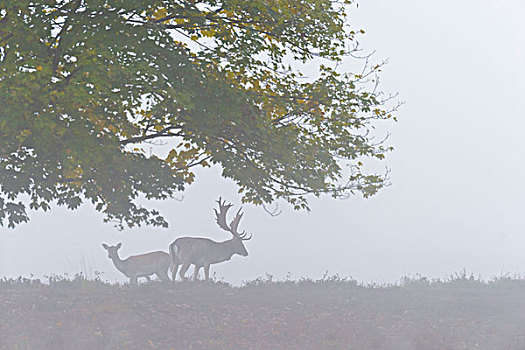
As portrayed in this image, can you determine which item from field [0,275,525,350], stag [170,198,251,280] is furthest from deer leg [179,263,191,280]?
field [0,275,525,350]

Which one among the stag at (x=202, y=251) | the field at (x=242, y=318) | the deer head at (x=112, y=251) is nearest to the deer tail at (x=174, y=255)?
the stag at (x=202, y=251)

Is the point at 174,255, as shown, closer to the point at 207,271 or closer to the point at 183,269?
the point at 183,269

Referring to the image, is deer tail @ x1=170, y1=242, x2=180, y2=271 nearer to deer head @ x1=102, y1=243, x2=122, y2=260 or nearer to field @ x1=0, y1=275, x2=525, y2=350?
deer head @ x1=102, y1=243, x2=122, y2=260

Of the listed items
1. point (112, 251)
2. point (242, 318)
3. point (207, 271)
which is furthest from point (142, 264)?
point (242, 318)

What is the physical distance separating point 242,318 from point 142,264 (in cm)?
866

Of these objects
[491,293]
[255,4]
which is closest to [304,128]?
[255,4]

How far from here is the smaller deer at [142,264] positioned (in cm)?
2194

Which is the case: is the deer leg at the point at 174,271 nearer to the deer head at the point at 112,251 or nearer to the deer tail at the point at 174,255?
the deer tail at the point at 174,255

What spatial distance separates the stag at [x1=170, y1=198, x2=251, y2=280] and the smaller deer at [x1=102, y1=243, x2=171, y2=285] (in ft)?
2.04

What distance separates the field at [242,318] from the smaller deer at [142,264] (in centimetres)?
362

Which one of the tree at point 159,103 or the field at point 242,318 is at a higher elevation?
the tree at point 159,103

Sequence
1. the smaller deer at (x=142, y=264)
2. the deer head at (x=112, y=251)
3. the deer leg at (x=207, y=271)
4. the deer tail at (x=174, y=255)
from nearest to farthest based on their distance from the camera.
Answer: the deer leg at (x=207, y=271)
the deer tail at (x=174, y=255)
the smaller deer at (x=142, y=264)
the deer head at (x=112, y=251)

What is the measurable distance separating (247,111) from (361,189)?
4.41m

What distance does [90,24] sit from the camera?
498 inches
